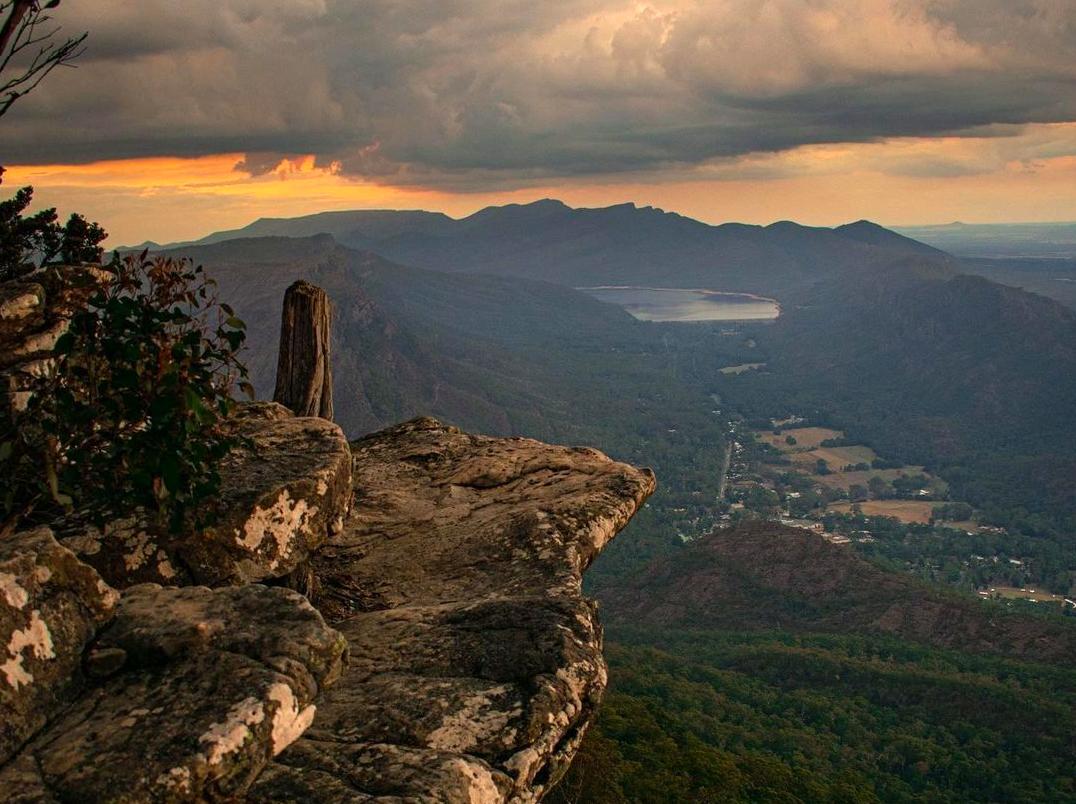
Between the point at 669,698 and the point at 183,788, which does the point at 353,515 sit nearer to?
the point at 183,788

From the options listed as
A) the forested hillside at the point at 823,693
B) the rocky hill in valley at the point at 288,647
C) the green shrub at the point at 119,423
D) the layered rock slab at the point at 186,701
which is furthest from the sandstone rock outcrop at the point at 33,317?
the forested hillside at the point at 823,693

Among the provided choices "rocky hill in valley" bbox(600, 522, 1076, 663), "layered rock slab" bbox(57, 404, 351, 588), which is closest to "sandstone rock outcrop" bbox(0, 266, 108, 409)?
"layered rock slab" bbox(57, 404, 351, 588)

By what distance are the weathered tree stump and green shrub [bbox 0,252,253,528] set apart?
20.3 feet

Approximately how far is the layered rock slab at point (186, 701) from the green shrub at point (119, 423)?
3.48 feet

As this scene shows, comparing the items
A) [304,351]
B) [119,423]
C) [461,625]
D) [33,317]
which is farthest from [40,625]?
[304,351]

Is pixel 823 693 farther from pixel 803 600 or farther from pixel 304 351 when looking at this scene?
pixel 304 351

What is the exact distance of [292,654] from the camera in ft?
24.3

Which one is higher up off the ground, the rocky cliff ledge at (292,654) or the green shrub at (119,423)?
the green shrub at (119,423)

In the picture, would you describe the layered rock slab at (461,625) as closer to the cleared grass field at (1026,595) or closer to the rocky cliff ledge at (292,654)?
the rocky cliff ledge at (292,654)

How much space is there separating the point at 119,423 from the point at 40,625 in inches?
99.4

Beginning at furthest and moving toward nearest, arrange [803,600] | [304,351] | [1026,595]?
[1026,595], [803,600], [304,351]

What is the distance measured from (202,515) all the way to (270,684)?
291 centimetres

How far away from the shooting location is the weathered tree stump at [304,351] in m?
15.6

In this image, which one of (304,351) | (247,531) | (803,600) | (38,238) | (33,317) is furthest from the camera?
(803,600)
